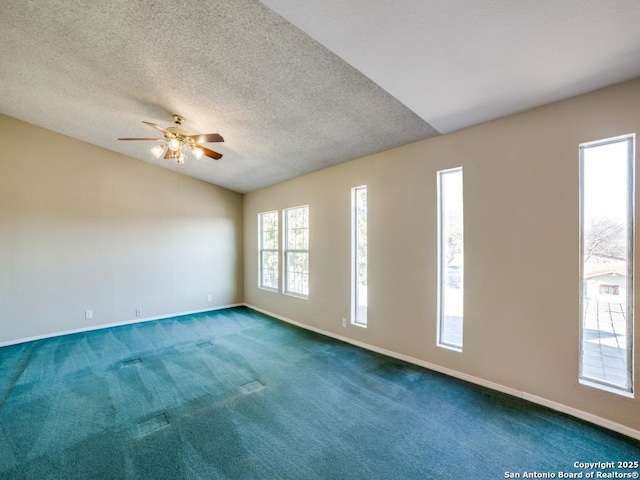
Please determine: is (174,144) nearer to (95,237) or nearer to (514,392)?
(95,237)

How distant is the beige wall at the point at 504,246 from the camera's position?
213 centimetres

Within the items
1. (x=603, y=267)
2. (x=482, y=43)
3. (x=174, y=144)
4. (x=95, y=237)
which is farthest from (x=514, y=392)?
(x=95, y=237)

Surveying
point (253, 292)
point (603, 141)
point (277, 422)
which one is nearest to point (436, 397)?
point (277, 422)

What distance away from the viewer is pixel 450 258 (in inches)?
115

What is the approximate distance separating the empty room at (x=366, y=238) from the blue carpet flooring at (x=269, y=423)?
0.02 metres

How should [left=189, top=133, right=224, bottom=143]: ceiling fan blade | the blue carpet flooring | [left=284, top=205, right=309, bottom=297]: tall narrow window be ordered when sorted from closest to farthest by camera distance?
the blue carpet flooring < [left=189, top=133, right=224, bottom=143]: ceiling fan blade < [left=284, top=205, right=309, bottom=297]: tall narrow window

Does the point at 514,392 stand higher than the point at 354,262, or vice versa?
the point at 354,262

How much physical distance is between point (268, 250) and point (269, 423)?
3.78m

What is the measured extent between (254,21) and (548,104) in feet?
7.91

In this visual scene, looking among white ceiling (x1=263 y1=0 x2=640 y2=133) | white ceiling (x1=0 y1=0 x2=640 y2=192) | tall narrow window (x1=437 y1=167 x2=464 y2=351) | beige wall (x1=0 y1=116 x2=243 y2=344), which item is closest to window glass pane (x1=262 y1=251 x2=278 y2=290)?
beige wall (x1=0 y1=116 x2=243 y2=344)

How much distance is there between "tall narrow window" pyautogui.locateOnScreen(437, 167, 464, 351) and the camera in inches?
112

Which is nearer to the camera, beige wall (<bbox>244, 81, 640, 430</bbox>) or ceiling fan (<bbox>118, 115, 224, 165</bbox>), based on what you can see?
beige wall (<bbox>244, 81, 640, 430</bbox>)

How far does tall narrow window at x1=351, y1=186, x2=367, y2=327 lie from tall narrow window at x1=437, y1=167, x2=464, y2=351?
42.2 inches

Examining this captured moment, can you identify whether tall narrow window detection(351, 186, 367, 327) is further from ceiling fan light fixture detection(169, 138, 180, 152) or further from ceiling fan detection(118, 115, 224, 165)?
ceiling fan light fixture detection(169, 138, 180, 152)
